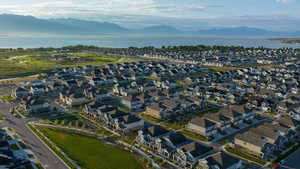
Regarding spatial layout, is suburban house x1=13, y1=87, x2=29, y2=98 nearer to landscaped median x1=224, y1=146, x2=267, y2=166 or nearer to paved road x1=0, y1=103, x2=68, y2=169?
paved road x1=0, y1=103, x2=68, y2=169

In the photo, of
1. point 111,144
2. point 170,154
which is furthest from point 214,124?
point 111,144

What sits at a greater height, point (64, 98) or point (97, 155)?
point (64, 98)

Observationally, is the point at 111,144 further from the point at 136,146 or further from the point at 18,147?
the point at 18,147

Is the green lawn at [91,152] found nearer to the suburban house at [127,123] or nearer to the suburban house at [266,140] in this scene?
the suburban house at [127,123]

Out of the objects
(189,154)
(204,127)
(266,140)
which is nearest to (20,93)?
(204,127)

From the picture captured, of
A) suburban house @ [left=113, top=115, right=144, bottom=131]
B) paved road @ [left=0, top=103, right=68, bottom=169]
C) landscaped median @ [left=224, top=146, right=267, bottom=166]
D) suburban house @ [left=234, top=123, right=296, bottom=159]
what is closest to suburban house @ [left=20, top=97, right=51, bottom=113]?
paved road @ [left=0, top=103, right=68, bottom=169]

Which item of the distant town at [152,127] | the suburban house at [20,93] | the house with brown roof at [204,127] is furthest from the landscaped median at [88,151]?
the suburban house at [20,93]
